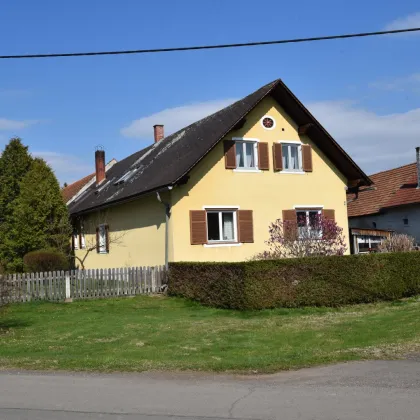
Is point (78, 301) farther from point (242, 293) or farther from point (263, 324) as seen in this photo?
point (263, 324)

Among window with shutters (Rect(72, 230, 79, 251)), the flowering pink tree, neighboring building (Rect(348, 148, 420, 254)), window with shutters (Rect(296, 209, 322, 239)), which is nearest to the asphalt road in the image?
the flowering pink tree

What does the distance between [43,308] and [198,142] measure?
909 centimetres

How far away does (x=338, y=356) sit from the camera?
9.28 metres

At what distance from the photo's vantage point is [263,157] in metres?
22.6

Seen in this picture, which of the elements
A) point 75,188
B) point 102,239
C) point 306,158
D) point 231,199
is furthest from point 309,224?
point 75,188

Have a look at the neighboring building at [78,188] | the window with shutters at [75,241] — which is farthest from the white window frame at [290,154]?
the neighboring building at [78,188]

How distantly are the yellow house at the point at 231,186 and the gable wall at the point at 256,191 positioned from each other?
4cm

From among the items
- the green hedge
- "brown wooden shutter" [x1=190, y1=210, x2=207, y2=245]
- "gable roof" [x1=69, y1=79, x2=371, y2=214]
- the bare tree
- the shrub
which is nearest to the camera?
the green hedge

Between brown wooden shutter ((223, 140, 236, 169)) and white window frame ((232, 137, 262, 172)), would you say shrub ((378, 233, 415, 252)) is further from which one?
brown wooden shutter ((223, 140, 236, 169))

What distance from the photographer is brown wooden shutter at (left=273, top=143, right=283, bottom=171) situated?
74.8 feet

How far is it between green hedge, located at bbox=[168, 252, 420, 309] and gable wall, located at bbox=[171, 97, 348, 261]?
3.28m

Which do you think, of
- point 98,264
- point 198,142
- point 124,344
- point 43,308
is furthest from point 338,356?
point 98,264

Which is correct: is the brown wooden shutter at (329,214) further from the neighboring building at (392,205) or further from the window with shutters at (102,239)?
the window with shutters at (102,239)

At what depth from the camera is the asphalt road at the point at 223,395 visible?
6.22 metres
